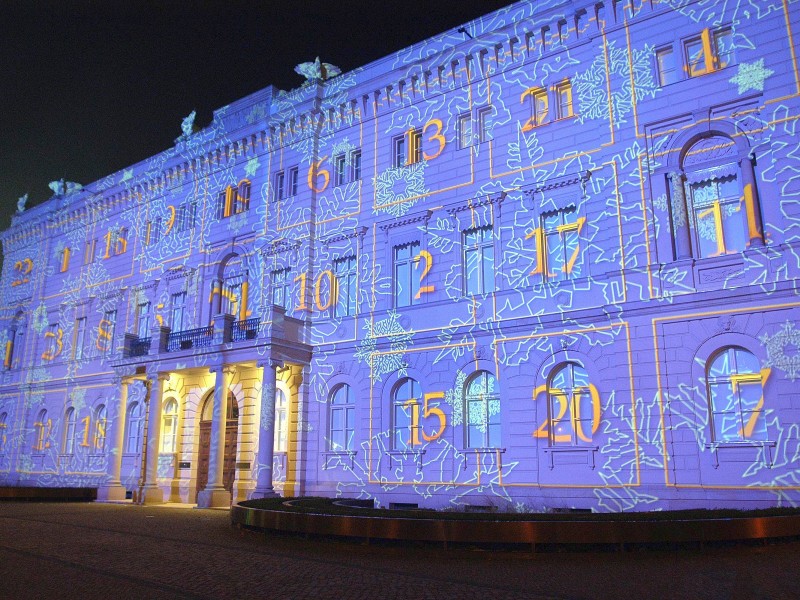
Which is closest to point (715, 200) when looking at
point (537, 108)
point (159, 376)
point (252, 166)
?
point (537, 108)

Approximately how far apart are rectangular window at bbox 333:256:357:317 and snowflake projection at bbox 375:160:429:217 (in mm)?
2320

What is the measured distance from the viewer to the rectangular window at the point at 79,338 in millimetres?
34875

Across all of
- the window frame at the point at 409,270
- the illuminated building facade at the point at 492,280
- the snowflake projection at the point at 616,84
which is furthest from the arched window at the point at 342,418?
the snowflake projection at the point at 616,84

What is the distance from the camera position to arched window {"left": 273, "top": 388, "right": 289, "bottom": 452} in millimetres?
24906

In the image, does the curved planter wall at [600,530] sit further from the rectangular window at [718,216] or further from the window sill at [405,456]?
the window sill at [405,456]

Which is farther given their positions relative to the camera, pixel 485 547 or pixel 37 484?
pixel 37 484

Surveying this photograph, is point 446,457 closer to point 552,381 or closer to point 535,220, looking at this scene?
point 552,381

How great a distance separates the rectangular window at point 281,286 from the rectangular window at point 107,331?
11133mm

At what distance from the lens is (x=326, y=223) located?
25.9 meters

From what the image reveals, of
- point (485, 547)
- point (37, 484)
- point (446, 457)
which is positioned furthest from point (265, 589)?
point (37, 484)

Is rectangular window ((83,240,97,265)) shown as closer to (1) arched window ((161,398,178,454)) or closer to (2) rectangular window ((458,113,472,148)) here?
(1) arched window ((161,398,178,454))

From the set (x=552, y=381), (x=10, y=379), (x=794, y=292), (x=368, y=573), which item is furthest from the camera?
(x=10, y=379)

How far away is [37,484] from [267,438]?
1837cm

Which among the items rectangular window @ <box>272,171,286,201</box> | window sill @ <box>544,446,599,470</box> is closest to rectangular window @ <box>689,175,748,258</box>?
window sill @ <box>544,446,599,470</box>
